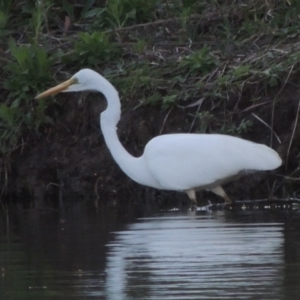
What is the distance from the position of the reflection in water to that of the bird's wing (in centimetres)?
147

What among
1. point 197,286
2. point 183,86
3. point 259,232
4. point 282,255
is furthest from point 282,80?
point 197,286

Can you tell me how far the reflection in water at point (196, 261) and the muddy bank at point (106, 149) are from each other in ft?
7.91

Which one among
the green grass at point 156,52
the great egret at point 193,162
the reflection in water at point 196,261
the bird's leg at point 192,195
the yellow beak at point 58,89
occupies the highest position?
the green grass at point 156,52

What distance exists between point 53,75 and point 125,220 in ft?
12.2

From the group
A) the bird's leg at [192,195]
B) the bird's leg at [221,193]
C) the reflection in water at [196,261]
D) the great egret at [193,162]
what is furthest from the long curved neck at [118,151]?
the reflection in water at [196,261]

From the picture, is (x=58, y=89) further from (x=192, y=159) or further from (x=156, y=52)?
(x=156, y=52)

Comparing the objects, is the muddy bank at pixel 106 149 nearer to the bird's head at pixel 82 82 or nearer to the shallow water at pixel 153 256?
the bird's head at pixel 82 82

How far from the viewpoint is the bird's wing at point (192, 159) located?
10.6 metres

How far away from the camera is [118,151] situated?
36.2 ft

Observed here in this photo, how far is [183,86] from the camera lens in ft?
40.1

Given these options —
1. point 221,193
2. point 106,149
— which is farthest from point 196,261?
point 106,149

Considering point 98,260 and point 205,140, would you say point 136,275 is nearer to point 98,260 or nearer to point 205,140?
point 98,260

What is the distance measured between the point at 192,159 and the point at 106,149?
1.81m

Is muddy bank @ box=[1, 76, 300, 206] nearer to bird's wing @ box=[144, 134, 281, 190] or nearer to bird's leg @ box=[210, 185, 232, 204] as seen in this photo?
bird's leg @ box=[210, 185, 232, 204]
